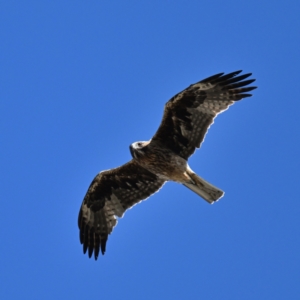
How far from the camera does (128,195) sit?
48.5 feet

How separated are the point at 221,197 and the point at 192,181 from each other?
0.58m

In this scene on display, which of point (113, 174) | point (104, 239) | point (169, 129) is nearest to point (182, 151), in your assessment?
point (169, 129)

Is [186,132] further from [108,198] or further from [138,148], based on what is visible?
[108,198]

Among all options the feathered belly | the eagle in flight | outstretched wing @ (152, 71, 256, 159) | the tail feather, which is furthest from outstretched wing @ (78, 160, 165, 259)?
outstretched wing @ (152, 71, 256, 159)

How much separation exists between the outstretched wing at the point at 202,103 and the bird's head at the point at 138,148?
38 cm

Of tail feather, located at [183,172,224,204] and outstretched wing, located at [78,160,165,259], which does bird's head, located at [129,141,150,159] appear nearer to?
outstretched wing, located at [78,160,165,259]

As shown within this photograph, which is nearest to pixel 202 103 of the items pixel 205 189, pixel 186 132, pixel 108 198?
pixel 186 132

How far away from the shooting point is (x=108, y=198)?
14.9 metres

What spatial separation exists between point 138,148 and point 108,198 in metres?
1.64

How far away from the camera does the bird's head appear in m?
13.7

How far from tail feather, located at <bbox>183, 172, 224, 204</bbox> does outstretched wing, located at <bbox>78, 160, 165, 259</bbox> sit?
1036 millimetres

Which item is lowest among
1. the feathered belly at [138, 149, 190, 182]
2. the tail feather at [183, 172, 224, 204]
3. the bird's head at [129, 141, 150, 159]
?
the tail feather at [183, 172, 224, 204]

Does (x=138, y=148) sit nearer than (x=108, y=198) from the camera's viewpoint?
Yes

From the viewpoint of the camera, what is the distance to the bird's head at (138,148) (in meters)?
13.7
